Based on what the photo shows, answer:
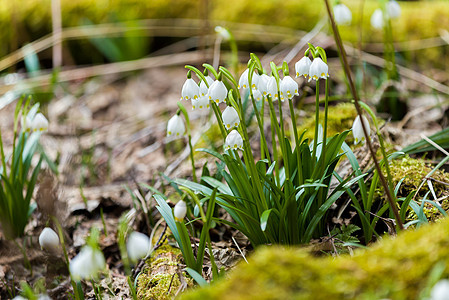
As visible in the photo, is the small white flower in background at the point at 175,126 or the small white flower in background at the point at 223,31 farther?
the small white flower in background at the point at 223,31

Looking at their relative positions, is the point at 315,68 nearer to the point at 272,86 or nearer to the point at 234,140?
the point at 272,86

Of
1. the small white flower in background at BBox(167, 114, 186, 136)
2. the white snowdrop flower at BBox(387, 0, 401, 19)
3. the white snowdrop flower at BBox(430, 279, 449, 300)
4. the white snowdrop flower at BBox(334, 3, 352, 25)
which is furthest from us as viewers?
the white snowdrop flower at BBox(387, 0, 401, 19)

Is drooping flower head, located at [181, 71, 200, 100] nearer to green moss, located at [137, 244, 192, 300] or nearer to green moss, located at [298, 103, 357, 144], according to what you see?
green moss, located at [137, 244, 192, 300]

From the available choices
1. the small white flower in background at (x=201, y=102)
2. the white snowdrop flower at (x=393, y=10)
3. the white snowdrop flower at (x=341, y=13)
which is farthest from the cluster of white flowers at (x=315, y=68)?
the white snowdrop flower at (x=393, y=10)

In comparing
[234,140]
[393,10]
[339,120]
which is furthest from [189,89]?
[393,10]

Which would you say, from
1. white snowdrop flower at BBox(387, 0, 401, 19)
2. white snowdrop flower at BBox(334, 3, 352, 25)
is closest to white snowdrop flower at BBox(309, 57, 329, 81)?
white snowdrop flower at BBox(334, 3, 352, 25)

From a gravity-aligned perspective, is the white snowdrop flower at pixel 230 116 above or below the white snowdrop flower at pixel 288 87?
below

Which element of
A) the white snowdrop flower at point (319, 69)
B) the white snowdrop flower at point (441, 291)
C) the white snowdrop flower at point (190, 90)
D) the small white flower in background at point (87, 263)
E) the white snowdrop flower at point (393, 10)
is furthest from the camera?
the white snowdrop flower at point (393, 10)

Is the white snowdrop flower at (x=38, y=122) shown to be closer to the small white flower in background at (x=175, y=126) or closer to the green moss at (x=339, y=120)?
the small white flower in background at (x=175, y=126)
